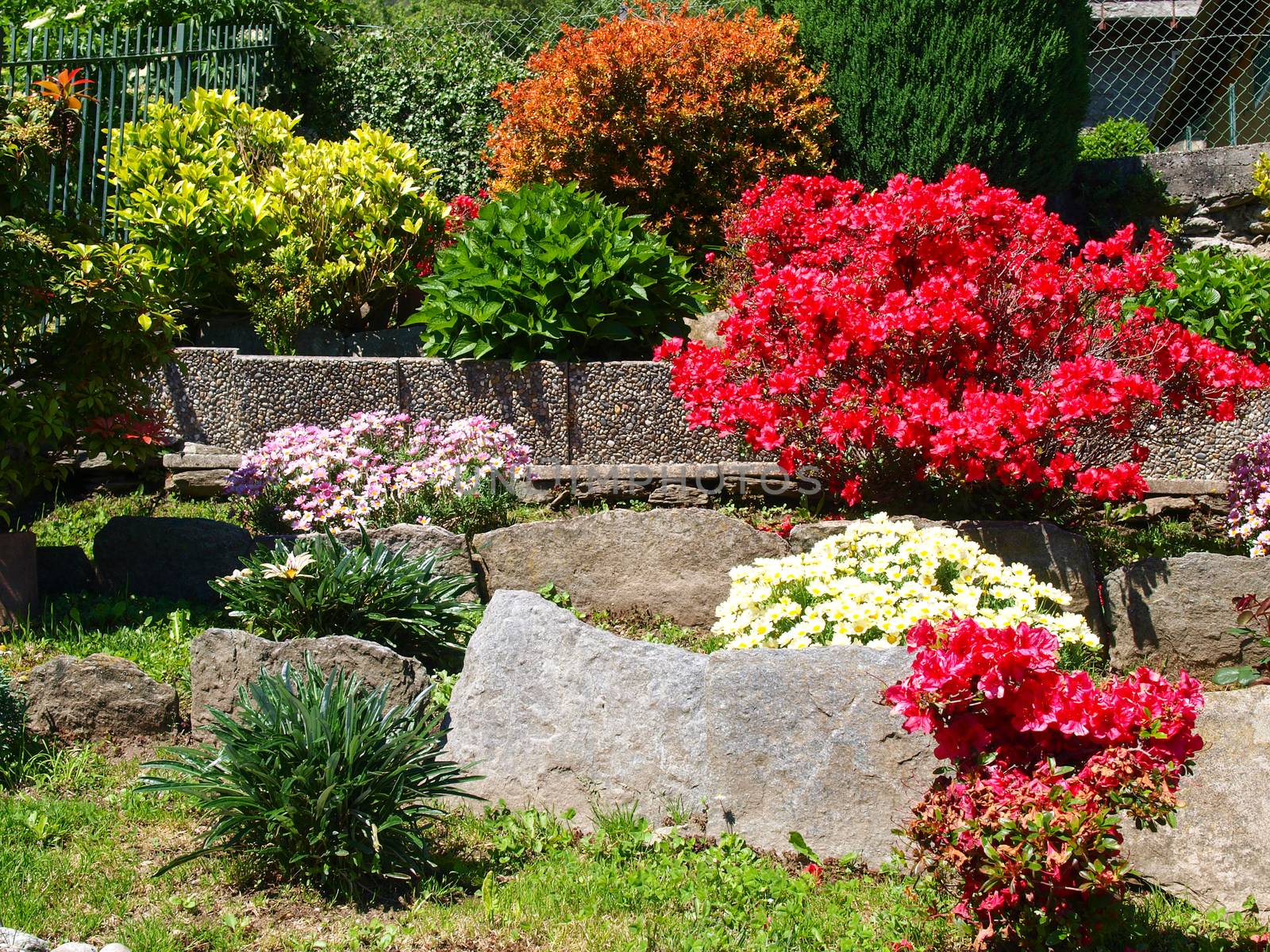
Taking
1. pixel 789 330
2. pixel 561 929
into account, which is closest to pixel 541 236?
pixel 789 330

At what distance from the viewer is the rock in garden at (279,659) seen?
3934 mm

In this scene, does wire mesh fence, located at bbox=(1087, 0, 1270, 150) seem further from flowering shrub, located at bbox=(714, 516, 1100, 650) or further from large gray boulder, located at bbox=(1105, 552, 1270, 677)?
flowering shrub, located at bbox=(714, 516, 1100, 650)

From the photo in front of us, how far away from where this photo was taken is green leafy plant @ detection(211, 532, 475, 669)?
445 cm

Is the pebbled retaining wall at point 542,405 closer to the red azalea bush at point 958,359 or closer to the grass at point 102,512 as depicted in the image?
the grass at point 102,512

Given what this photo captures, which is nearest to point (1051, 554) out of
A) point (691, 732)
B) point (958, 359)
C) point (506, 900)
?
point (958, 359)

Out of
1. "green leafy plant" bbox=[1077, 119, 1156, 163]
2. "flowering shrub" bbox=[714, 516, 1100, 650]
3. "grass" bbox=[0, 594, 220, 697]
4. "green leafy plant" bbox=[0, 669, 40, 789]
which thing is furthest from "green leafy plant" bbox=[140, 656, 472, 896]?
"green leafy plant" bbox=[1077, 119, 1156, 163]

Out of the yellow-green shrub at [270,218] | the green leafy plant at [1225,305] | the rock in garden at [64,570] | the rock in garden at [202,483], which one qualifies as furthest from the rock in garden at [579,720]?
the green leafy plant at [1225,305]

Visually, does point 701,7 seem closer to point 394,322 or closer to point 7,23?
point 394,322

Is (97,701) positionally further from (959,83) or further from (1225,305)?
(959,83)

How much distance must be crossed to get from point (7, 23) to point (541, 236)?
6.38 meters

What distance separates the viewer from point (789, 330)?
540cm

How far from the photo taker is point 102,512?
254 inches

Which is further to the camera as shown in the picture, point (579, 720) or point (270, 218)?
point (270, 218)

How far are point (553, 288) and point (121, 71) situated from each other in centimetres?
378
